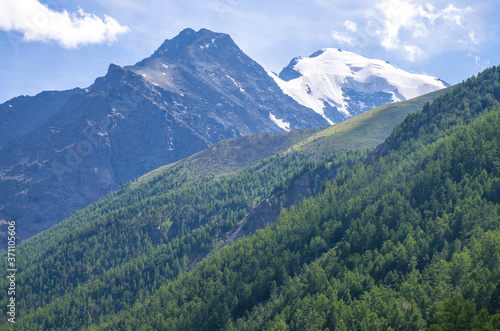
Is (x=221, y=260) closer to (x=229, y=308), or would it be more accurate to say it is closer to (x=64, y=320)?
(x=229, y=308)

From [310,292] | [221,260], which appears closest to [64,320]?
[221,260]

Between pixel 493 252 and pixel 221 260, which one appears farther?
pixel 221 260

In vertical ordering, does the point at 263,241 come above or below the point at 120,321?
above

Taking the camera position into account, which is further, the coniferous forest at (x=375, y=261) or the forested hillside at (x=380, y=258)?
the coniferous forest at (x=375, y=261)

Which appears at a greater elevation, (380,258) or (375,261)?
(380,258)

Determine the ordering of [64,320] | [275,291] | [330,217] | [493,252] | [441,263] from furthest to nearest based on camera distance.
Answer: [64,320]
[330,217]
[275,291]
[441,263]
[493,252]

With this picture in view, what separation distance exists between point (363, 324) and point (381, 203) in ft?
221

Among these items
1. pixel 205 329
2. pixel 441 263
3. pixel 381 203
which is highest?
pixel 381 203

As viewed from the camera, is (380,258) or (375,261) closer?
(380,258)

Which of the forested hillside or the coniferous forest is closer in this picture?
the forested hillside

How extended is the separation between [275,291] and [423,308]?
51199 millimetres

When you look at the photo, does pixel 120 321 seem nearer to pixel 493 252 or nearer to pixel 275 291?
pixel 275 291

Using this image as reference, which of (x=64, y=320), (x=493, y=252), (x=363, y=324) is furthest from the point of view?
(x=64, y=320)

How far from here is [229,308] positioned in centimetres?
13325
